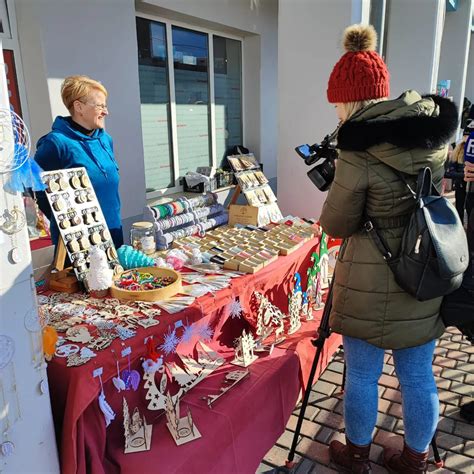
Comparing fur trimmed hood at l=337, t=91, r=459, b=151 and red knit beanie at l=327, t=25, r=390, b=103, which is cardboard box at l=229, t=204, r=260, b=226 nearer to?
red knit beanie at l=327, t=25, r=390, b=103

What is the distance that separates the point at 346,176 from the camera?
153 cm

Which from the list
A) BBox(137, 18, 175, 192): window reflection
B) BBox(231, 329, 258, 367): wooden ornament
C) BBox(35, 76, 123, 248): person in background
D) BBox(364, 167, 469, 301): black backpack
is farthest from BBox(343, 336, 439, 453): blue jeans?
BBox(137, 18, 175, 192): window reflection

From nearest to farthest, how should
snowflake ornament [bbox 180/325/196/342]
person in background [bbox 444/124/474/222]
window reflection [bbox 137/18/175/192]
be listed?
snowflake ornament [bbox 180/325/196/342] → person in background [bbox 444/124/474/222] → window reflection [bbox 137/18/175/192]

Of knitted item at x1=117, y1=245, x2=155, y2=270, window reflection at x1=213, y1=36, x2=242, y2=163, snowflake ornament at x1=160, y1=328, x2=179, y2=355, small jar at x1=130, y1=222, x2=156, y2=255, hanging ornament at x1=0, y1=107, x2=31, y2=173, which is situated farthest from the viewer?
window reflection at x1=213, y1=36, x2=242, y2=163

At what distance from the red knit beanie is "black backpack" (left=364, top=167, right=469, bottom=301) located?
402mm

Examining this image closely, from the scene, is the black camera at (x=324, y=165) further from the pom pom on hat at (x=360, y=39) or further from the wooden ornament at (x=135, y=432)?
the wooden ornament at (x=135, y=432)

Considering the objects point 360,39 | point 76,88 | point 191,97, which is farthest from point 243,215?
point 191,97

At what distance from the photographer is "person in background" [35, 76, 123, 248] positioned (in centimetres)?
208

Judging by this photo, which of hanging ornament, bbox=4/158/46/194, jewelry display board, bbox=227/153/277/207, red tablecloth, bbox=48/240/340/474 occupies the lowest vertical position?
red tablecloth, bbox=48/240/340/474

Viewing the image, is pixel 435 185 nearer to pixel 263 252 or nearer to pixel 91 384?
pixel 263 252

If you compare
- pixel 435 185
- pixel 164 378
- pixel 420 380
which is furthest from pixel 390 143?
pixel 164 378

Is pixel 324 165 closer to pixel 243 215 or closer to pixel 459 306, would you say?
pixel 459 306

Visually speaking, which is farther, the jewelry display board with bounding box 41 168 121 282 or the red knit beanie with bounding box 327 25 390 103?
the jewelry display board with bounding box 41 168 121 282

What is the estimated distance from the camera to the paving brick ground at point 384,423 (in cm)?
208
